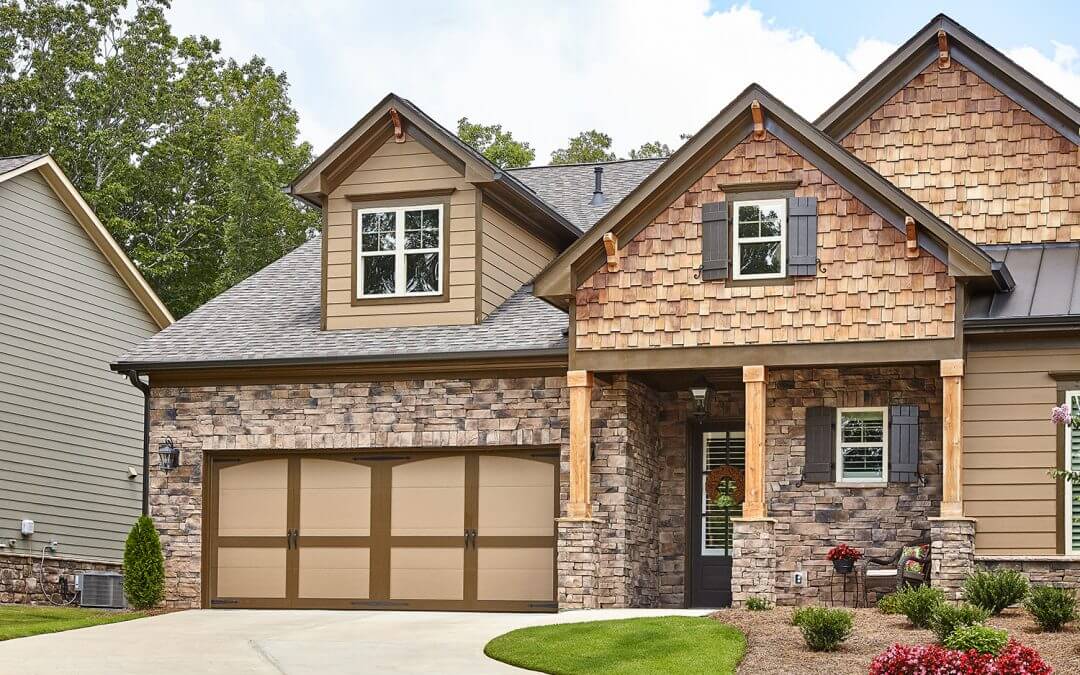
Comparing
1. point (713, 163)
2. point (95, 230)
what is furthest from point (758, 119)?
point (95, 230)

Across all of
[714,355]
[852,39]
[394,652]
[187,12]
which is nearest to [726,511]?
[714,355]

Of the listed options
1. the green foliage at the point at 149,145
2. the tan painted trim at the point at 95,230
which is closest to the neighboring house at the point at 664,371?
the tan painted trim at the point at 95,230

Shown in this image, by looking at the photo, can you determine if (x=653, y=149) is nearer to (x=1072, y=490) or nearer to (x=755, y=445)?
(x=755, y=445)

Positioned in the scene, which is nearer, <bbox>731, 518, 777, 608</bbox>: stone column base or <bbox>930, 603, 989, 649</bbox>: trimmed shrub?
<bbox>930, 603, 989, 649</bbox>: trimmed shrub

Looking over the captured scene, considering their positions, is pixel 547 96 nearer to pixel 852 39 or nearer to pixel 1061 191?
pixel 852 39

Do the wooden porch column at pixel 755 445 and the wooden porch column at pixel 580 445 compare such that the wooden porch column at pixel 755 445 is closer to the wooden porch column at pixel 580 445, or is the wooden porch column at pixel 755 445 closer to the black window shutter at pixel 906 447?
the black window shutter at pixel 906 447

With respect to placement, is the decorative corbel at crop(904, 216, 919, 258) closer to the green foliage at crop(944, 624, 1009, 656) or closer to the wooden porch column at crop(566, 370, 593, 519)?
the wooden porch column at crop(566, 370, 593, 519)

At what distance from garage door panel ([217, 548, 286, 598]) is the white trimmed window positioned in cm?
939

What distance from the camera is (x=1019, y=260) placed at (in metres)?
18.5

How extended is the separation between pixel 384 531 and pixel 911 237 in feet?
24.1

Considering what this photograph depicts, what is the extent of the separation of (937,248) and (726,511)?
450 centimetres

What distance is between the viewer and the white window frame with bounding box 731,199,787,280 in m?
17.6

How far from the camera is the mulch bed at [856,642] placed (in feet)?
41.4

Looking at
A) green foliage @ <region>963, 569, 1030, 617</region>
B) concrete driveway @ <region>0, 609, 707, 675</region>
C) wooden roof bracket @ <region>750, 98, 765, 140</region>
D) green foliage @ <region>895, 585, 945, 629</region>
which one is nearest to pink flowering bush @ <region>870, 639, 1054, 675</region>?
green foliage @ <region>895, 585, 945, 629</region>
